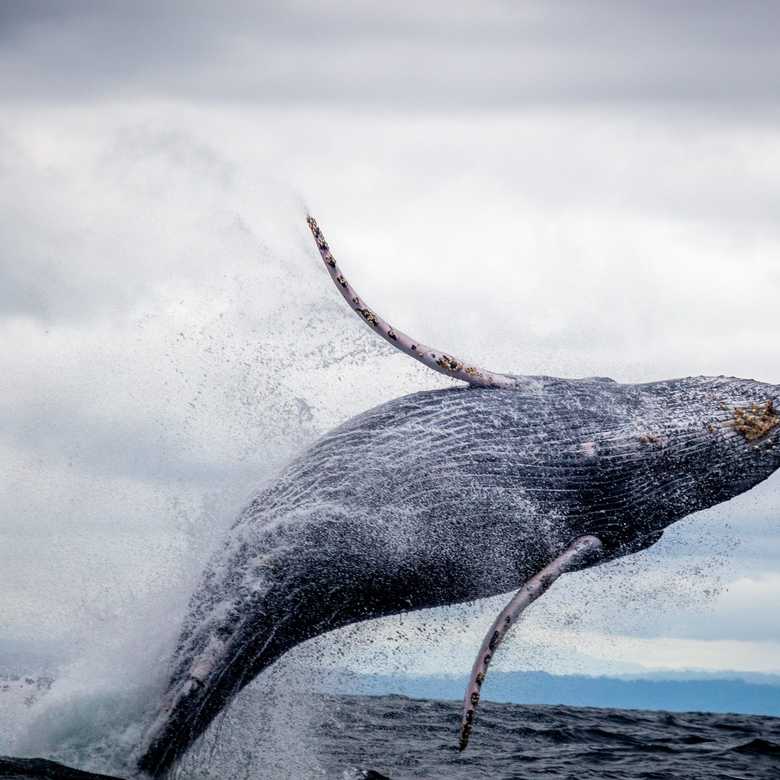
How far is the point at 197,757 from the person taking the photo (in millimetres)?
10523

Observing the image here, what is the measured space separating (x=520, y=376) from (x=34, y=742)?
539 centimetres

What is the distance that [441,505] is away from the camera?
32.1 feet

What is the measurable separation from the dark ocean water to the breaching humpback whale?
217 centimetres

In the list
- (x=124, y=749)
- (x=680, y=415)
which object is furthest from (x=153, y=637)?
(x=680, y=415)

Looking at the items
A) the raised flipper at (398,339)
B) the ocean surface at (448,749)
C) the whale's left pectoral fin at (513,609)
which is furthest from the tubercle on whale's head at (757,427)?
the ocean surface at (448,749)

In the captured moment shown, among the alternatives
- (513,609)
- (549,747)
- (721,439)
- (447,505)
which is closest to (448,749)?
(549,747)

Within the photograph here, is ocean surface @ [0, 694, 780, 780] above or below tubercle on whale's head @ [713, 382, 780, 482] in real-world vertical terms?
below

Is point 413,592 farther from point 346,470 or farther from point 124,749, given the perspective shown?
point 124,749

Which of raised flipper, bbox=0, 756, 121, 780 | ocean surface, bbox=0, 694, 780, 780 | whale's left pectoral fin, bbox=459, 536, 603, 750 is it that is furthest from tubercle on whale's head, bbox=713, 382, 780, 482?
raised flipper, bbox=0, 756, 121, 780

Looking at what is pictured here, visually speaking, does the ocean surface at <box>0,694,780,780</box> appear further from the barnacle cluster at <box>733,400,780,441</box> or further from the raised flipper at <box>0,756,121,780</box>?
the barnacle cluster at <box>733,400,780,441</box>

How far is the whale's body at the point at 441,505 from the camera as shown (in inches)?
386

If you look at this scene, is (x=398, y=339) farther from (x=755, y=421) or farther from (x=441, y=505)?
(x=755, y=421)

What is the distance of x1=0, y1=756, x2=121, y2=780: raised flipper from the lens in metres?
9.57

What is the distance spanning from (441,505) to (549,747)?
8.07 metres
